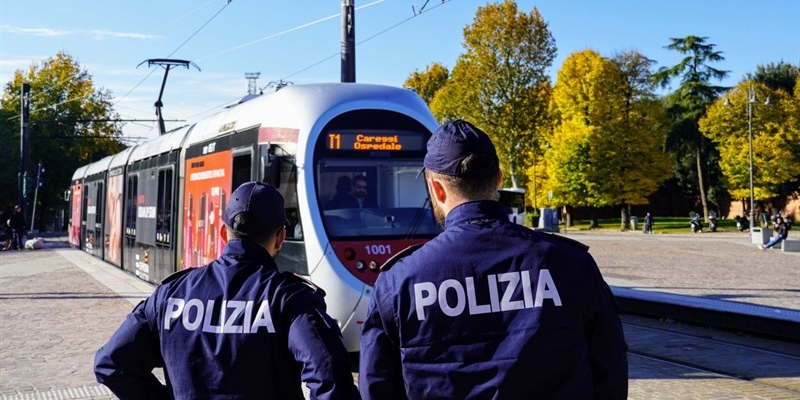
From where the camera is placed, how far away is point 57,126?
56375mm

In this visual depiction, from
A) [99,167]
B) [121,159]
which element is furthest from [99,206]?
[121,159]

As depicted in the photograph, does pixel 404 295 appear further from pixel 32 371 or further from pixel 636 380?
pixel 32 371

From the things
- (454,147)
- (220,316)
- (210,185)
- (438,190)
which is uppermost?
(210,185)

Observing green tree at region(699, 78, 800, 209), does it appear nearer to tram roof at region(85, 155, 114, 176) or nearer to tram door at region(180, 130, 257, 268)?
tram roof at region(85, 155, 114, 176)

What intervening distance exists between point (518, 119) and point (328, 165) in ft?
141

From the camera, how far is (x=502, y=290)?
2.24 metres

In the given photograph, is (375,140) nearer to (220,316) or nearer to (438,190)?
(220,316)

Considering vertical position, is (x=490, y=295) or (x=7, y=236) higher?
(x=490, y=295)

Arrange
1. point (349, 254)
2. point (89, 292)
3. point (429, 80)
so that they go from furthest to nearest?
point (429, 80), point (89, 292), point (349, 254)

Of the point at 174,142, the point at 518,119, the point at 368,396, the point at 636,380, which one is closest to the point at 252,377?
the point at 368,396

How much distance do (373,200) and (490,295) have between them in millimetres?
7170

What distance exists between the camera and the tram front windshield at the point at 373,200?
9.22 metres

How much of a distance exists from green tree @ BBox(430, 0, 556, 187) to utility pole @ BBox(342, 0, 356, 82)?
35.7 meters

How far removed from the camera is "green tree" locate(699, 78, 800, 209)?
56.3 metres
